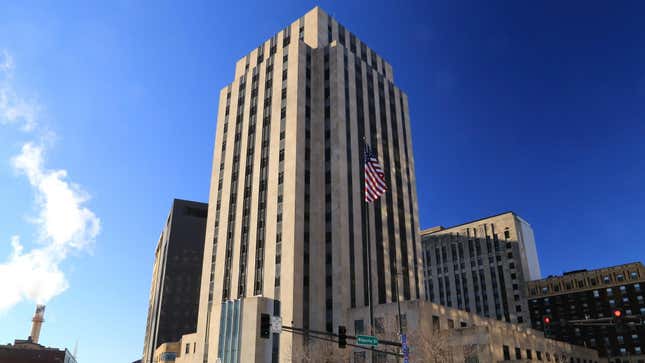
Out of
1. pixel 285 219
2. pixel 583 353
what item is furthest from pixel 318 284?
pixel 583 353

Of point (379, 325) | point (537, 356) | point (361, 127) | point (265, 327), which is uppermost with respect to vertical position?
point (361, 127)

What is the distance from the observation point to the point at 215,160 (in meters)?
99.4

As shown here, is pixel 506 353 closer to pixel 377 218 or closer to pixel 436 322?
pixel 436 322

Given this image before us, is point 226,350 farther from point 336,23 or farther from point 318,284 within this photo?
point 336,23

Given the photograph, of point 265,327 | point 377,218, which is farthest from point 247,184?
point 265,327

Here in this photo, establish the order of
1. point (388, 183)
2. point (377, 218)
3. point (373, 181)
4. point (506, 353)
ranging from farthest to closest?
point (388, 183) < point (377, 218) < point (506, 353) < point (373, 181)

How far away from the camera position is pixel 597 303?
13050 centimetres

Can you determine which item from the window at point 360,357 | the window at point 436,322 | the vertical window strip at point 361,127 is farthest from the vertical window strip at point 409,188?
the window at point 360,357

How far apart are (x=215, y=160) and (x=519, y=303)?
96.6 m

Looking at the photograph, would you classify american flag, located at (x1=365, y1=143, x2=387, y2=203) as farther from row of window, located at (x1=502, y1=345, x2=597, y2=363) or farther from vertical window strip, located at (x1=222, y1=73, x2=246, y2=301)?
vertical window strip, located at (x1=222, y1=73, x2=246, y2=301)

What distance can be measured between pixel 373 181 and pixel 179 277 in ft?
382

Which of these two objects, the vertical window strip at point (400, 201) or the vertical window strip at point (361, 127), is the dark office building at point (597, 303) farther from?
the vertical window strip at point (361, 127)

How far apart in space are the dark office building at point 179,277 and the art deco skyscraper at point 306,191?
176 feet

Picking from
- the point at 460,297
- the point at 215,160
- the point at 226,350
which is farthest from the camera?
the point at 460,297
